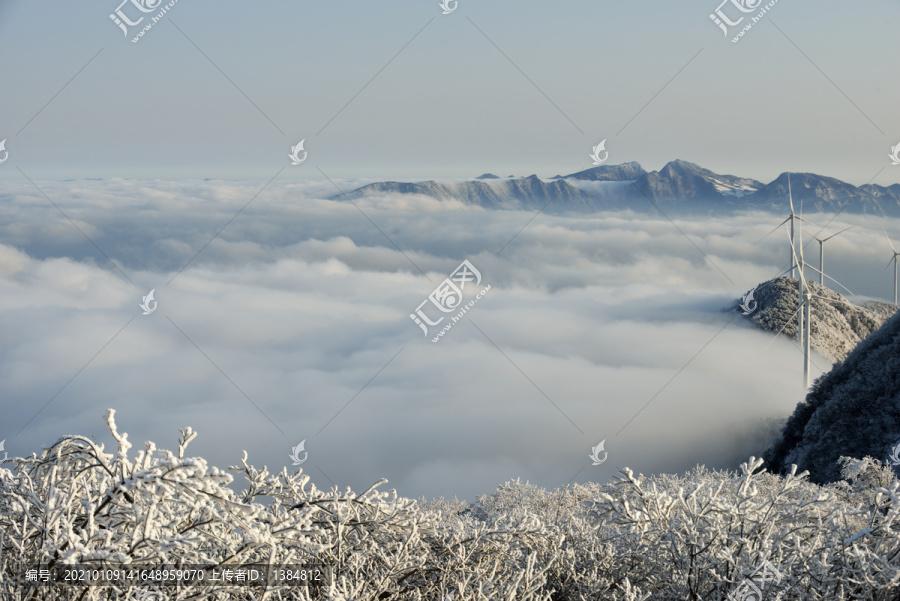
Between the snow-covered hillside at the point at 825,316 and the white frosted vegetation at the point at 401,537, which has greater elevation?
the snow-covered hillside at the point at 825,316

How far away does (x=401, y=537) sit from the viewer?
7.04 meters

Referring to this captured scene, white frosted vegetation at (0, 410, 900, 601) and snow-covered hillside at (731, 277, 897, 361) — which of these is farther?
snow-covered hillside at (731, 277, 897, 361)

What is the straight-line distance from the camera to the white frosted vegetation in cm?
442

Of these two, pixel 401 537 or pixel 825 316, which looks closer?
pixel 401 537

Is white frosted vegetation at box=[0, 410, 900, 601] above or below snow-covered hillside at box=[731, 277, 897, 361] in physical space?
below

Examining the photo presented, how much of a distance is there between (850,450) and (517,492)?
1798 cm

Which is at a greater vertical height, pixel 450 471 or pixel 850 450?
pixel 450 471

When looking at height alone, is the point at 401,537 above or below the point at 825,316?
below

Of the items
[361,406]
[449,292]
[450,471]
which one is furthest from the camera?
[361,406]

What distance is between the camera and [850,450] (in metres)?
34.4

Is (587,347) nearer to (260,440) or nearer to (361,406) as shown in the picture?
(361,406)

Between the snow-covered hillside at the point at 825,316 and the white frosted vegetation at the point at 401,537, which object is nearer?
the white frosted vegetation at the point at 401,537

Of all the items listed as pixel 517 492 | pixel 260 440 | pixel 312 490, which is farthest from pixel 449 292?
pixel 260 440

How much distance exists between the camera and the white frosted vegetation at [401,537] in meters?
4.42
